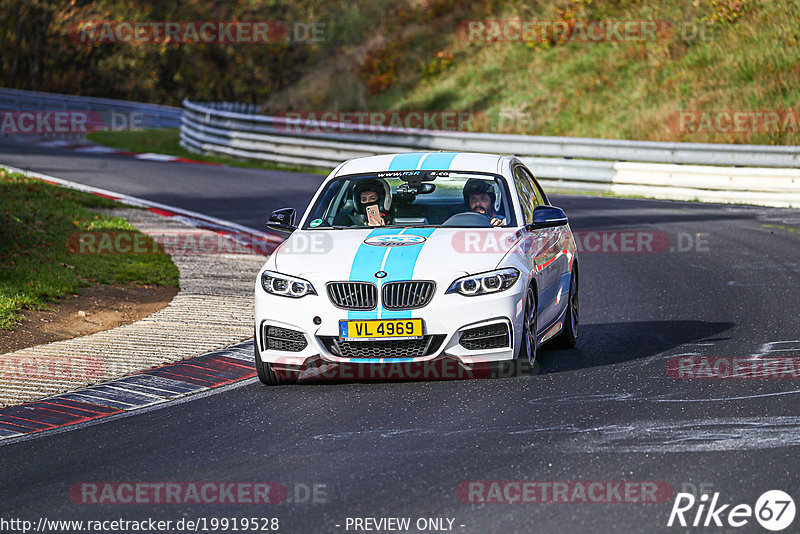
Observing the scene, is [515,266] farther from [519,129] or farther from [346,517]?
[519,129]

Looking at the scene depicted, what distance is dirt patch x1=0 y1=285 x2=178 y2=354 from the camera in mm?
10539

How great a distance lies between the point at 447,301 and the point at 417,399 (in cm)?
70

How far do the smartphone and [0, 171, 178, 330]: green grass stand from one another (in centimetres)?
357

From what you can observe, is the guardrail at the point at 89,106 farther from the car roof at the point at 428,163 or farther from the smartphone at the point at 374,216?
the smartphone at the point at 374,216

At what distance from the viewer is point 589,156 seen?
78.7 ft

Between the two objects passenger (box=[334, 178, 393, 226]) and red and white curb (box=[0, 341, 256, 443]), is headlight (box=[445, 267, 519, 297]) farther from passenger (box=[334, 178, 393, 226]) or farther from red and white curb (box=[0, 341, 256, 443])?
red and white curb (box=[0, 341, 256, 443])

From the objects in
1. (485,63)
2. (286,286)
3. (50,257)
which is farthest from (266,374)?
(485,63)

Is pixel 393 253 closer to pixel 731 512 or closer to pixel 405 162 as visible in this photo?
pixel 405 162

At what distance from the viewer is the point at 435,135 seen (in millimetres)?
26141

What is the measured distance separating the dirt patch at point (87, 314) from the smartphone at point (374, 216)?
3089mm

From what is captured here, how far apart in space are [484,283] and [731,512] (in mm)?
3141

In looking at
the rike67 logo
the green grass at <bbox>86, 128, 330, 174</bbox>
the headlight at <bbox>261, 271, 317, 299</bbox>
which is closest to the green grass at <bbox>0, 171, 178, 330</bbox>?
the headlight at <bbox>261, 271, 317, 299</bbox>

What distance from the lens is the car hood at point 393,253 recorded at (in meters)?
8.27

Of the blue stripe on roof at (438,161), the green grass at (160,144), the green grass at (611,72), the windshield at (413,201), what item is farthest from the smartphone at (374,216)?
the green grass at (160,144)
